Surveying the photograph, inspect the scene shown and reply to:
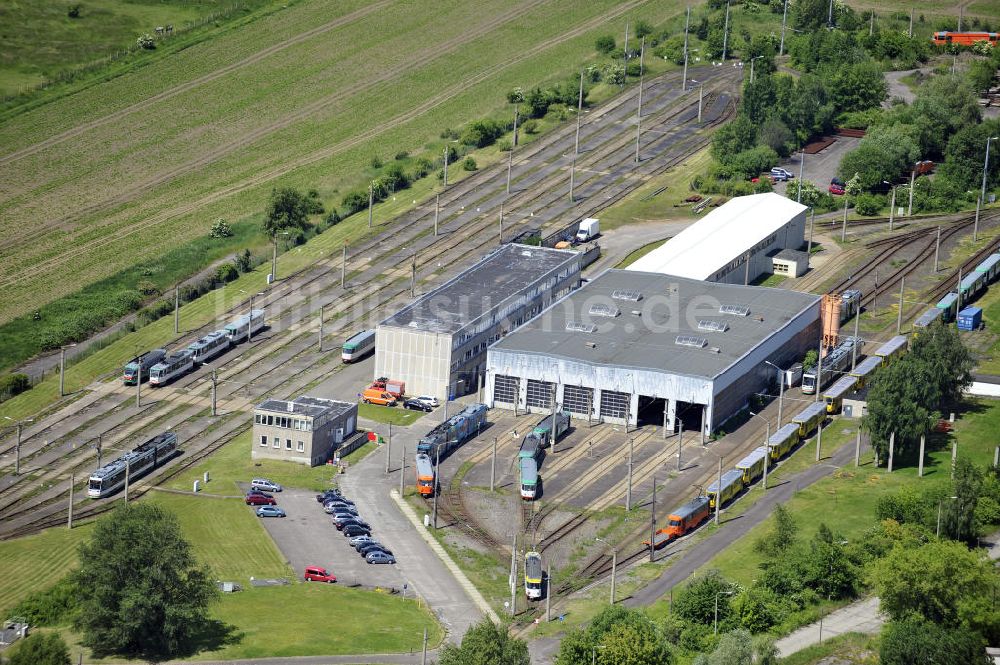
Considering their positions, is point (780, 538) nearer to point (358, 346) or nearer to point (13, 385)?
point (358, 346)

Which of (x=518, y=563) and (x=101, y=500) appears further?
(x=101, y=500)

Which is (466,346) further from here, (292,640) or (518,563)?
(292,640)

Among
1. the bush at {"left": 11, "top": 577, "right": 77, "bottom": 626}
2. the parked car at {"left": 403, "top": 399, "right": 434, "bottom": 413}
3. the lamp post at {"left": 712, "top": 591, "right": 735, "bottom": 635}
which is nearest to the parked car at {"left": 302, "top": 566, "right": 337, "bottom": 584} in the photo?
the bush at {"left": 11, "top": 577, "right": 77, "bottom": 626}

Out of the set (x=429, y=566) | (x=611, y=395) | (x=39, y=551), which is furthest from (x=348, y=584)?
(x=611, y=395)

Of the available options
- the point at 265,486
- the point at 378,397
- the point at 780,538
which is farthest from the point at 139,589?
the point at 378,397

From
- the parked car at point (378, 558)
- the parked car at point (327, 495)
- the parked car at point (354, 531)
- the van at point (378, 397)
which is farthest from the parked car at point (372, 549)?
the van at point (378, 397)

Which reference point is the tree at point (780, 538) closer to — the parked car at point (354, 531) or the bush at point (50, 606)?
the parked car at point (354, 531)
